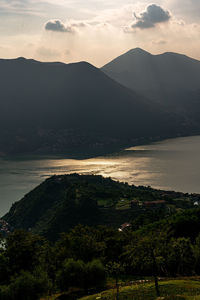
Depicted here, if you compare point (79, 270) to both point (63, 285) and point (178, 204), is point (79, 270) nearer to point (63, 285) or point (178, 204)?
point (63, 285)

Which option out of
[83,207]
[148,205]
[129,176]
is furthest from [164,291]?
[129,176]

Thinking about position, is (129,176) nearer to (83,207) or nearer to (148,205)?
(148,205)

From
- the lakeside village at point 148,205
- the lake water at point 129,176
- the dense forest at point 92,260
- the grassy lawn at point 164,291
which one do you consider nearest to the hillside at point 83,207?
the lakeside village at point 148,205

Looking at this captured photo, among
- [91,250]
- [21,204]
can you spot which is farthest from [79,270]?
[21,204]

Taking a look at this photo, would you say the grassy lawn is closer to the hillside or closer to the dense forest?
the dense forest

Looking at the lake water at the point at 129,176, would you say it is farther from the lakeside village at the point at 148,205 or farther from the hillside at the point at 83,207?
the lakeside village at the point at 148,205

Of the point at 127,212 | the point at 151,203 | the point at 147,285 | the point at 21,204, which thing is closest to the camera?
the point at 147,285
